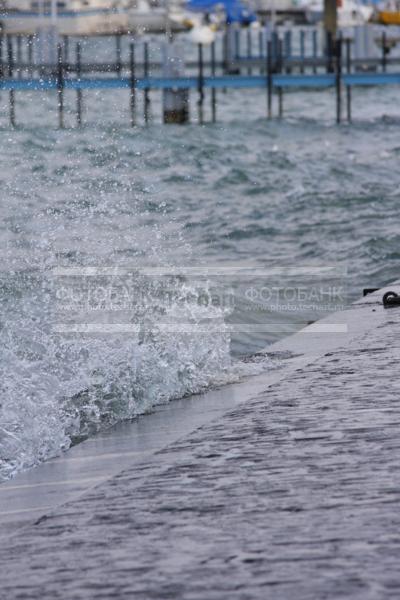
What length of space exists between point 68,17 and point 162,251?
72288 mm

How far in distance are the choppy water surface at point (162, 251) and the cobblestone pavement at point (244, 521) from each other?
140cm

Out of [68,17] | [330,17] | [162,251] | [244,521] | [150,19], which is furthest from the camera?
[150,19]

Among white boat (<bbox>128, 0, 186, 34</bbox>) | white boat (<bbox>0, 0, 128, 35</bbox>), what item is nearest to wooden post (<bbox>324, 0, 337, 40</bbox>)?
white boat (<bbox>0, 0, 128, 35</bbox>)

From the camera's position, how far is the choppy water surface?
9180 millimetres

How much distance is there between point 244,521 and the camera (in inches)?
215

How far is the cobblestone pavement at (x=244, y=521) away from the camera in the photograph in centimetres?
481

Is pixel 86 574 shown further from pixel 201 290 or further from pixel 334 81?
pixel 334 81

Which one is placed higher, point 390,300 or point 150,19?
point 150,19

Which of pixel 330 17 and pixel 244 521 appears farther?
pixel 330 17

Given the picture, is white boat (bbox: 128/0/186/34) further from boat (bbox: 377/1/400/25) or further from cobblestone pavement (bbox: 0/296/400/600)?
cobblestone pavement (bbox: 0/296/400/600)

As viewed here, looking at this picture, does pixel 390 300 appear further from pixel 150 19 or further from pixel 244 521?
pixel 150 19

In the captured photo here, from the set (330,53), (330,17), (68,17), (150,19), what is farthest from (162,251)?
(150,19)

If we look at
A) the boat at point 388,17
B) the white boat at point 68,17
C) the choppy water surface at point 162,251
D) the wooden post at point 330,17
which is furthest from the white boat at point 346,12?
the choppy water surface at point 162,251

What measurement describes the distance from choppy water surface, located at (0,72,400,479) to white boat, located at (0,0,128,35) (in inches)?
1668
